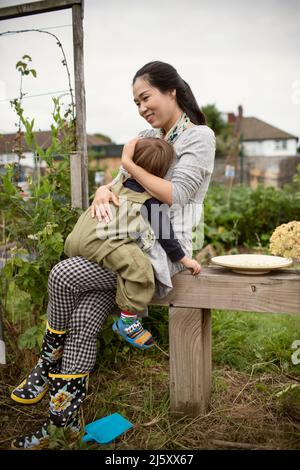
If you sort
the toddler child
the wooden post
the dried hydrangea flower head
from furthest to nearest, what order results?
1. the wooden post
2. the dried hydrangea flower head
3. the toddler child

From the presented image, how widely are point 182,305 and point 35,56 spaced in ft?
5.45

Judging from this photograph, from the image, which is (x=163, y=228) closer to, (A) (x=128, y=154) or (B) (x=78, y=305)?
(A) (x=128, y=154)

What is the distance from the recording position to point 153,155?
1.83m

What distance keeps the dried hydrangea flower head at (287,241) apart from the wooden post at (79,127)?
3.37ft

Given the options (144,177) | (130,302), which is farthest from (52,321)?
(144,177)

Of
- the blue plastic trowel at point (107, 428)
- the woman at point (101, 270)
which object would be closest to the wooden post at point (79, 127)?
the woman at point (101, 270)

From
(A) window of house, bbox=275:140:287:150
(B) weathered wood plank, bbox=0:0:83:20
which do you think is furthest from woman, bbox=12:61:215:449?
(A) window of house, bbox=275:140:287:150

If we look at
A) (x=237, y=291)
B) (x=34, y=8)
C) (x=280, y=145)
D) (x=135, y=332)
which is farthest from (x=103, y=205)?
(x=280, y=145)

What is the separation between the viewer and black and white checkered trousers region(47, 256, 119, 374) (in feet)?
6.07

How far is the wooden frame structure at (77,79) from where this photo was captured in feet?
7.63

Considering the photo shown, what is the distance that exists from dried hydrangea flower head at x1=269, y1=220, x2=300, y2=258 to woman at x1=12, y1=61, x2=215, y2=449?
412 mm

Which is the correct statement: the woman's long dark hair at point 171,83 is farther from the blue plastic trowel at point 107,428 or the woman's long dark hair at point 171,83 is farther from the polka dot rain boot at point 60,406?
the blue plastic trowel at point 107,428

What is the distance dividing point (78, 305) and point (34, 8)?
64.9 inches

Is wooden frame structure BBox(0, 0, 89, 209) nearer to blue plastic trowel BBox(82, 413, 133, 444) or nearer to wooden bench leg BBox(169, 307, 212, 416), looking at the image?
wooden bench leg BBox(169, 307, 212, 416)
